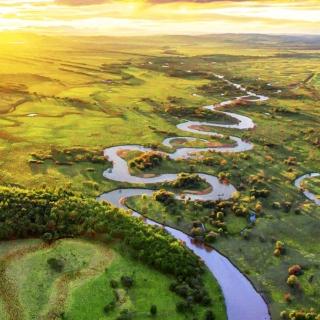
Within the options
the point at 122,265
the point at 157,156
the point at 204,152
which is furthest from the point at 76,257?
the point at 204,152

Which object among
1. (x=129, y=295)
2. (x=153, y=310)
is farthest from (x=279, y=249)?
(x=129, y=295)

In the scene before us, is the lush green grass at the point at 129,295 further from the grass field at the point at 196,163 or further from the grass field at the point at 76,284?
the grass field at the point at 196,163

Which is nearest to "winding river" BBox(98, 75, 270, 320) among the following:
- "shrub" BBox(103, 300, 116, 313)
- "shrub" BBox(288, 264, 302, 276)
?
"shrub" BBox(288, 264, 302, 276)

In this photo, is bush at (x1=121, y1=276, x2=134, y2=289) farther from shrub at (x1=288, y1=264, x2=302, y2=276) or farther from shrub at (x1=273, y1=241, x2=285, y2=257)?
shrub at (x1=273, y1=241, x2=285, y2=257)

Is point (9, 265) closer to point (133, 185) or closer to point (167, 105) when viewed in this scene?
point (133, 185)

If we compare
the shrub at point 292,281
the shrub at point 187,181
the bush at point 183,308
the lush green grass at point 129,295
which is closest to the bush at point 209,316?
the lush green grass at point 129,295
